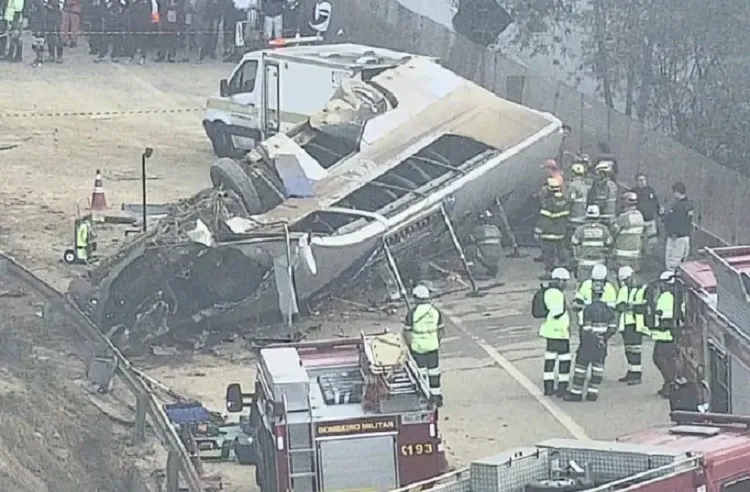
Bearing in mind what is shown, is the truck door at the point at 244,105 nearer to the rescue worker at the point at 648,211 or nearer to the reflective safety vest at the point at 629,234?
the rescue worker at the point at 648,211

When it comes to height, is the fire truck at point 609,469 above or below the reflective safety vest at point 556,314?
above

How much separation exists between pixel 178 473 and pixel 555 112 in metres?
15.0

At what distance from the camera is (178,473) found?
48.0 ft

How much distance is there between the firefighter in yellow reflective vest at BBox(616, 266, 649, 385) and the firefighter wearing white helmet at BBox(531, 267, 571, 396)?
677 mm

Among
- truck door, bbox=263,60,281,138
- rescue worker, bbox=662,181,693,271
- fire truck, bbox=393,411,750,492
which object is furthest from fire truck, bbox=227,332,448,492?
truck door, bbox=263,60,281,138

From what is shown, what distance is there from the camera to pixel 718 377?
15.9m

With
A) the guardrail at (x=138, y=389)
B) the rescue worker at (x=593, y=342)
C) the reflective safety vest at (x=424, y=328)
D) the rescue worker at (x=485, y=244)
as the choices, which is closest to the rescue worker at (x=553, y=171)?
the rescue worker at (x=485, y=244)

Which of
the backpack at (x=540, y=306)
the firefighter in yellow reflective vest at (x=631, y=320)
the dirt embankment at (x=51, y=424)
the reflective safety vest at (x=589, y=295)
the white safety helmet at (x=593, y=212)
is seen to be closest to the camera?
the dirt embankment at (x=51, y=424)

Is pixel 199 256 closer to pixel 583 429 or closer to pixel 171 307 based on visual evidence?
pixel 171 307

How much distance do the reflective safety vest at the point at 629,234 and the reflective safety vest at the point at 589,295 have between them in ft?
9.18

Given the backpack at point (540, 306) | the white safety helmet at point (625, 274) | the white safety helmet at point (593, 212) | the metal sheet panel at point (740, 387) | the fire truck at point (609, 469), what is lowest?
the backpack at point (540, 306)

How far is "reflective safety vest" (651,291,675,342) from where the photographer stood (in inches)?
716

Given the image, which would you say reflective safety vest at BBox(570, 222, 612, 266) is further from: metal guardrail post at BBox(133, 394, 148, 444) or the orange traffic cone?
the orange traffic cone

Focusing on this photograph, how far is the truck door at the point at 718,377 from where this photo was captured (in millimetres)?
15641
